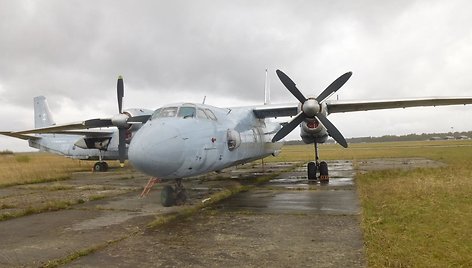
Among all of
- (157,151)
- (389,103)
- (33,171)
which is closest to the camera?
(157,151)

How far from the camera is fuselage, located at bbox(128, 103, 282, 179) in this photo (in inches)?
335

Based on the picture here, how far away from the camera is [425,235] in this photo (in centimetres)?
607

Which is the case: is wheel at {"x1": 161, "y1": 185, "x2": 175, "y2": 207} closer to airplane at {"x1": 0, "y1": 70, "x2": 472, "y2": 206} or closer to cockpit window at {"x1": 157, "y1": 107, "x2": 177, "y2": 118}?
airplane at {"x1": 0, "y1": 70, "x2": 472, "y2": 206}

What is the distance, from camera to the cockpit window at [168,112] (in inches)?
403

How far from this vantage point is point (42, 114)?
114 feet

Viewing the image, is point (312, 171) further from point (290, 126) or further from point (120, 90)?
point (120, 90)

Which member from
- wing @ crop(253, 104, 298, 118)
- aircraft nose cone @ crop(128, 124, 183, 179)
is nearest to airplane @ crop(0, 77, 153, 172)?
wing @ crop(253, 104, 298, 118)

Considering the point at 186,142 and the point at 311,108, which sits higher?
the point at 311,108

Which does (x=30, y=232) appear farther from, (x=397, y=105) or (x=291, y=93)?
(x=397, y=105)

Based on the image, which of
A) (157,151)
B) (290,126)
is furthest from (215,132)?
(290,126)

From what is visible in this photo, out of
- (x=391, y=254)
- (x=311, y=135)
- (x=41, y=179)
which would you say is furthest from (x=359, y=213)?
(x=41, y=179)

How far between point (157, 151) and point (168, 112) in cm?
215

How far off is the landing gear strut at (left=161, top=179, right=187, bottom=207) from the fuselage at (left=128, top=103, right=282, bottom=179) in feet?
2.60

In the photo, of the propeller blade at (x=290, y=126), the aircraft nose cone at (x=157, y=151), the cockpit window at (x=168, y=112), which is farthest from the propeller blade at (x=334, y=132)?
the aircraft nose cone at (x=157, y=151)
